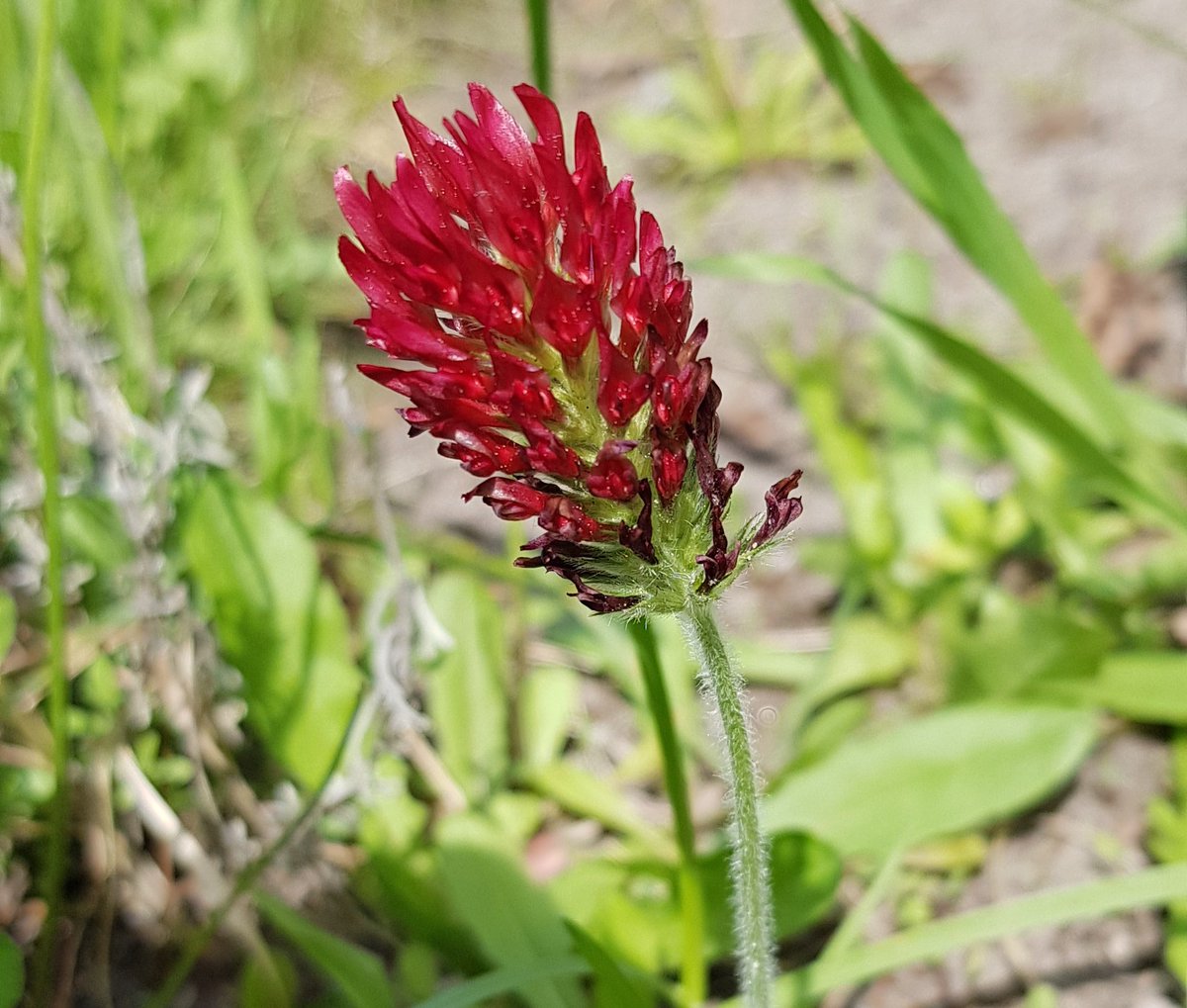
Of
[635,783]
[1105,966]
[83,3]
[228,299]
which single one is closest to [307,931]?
[635,783]

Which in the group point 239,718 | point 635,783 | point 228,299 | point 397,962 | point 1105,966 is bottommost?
point 1105,966

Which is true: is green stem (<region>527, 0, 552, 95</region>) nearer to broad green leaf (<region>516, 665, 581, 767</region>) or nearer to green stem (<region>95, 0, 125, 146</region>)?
green stem (<region>95, 0, 125, 146</region>)

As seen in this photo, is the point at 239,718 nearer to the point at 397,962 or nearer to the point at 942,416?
the point at 397,962

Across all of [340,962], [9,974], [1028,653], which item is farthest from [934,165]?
[9,974]

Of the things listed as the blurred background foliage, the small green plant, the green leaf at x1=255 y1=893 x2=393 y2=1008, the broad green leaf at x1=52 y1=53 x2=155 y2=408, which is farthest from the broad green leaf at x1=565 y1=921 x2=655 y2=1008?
the small green plant

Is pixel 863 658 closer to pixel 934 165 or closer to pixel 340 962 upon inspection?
pixel 934 165

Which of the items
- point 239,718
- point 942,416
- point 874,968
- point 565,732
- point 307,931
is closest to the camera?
point 874,968
